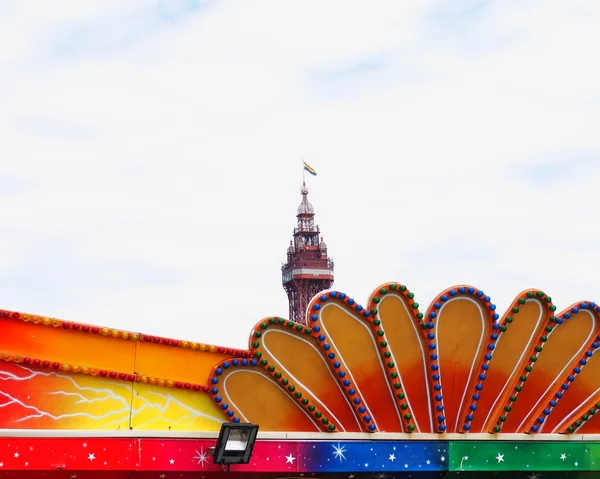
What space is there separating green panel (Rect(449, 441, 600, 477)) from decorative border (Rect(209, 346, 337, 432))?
6.65ft

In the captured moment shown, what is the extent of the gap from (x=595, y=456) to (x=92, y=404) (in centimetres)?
766

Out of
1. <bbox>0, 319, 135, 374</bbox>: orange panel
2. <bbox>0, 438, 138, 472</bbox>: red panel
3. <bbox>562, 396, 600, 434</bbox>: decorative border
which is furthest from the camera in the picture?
<bbox>562, 396, 600, 434</bbox>: decorative border

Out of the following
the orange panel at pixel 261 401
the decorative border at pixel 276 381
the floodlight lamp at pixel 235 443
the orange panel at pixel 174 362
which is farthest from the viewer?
the orange panel at pixel 261 401

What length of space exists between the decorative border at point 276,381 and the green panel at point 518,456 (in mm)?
2026

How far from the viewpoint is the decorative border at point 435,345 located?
1462 centimetres

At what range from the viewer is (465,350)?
1498cm

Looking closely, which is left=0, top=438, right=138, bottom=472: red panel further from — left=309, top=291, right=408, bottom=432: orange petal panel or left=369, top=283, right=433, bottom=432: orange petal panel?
left=369, top=283, right=433, bottom=432: orange petal panel

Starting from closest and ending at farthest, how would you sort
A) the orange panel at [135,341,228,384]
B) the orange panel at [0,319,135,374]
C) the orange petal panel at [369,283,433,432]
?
the orange panel at [0,319,135,374], the orange panel at [135,341,228,384], the orange petal panel at [369,283,433,432]

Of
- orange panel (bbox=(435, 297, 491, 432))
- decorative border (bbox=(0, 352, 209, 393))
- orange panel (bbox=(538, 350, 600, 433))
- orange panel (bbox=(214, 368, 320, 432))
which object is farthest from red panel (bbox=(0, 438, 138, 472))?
orange panel (bbox=(538, 350, 600, 433))

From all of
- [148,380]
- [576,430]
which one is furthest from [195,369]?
[576,430]

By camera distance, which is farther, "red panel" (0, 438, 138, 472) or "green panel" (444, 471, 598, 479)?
"green panel" (444, 471, 598, 479)

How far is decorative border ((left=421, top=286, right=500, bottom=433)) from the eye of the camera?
14.6 m

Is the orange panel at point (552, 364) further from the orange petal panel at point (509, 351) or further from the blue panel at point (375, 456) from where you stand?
the blue panel at point (375, 456)

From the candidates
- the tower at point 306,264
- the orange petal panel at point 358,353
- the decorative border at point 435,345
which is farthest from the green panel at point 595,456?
the tower at point 306,264
